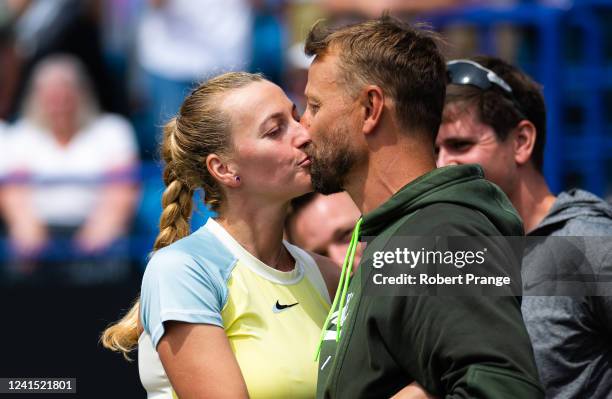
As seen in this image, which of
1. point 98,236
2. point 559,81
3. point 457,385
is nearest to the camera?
point 457,385

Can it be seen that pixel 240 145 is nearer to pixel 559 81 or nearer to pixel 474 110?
pixel 474 110

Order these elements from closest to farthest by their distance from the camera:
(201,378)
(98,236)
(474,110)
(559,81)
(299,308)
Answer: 1. (201,378)
2. (299,308)
3. (474,110)
4. (559,81)
5. (98,236)

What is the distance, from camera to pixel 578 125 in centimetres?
521

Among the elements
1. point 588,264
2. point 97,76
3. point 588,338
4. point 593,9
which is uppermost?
point 593,9

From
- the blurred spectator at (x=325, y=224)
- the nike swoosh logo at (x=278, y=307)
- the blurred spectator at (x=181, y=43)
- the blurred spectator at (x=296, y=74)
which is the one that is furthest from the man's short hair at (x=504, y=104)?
the blurred spectator at (x=181, y=43)

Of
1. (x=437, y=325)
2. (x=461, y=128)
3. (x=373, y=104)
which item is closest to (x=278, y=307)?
(x=373, y=104)

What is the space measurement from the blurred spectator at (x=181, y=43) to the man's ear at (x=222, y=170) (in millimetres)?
3394

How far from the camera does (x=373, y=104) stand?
224 cm

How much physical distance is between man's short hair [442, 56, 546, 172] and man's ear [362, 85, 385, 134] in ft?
3.31

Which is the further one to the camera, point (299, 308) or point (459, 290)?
point (299, 308)

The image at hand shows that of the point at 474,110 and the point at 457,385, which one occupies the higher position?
the point at 474,110

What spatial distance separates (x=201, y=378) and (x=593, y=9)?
3.68 meters

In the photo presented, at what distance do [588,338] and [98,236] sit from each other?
395 centimetres

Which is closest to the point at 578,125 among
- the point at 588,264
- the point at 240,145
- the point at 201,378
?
the point at 588,264
